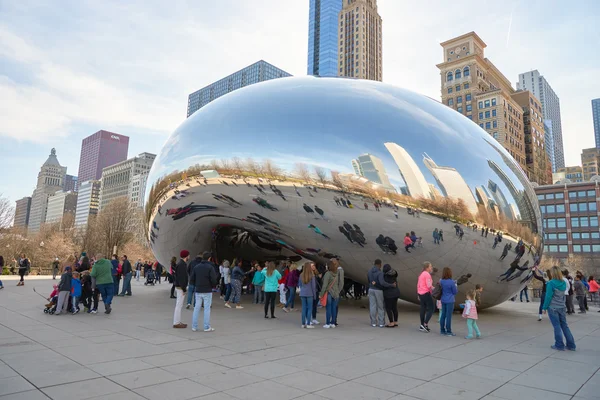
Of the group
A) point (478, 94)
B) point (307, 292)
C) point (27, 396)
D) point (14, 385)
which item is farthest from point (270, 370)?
point (478, 94)

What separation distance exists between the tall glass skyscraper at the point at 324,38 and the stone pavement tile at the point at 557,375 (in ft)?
490

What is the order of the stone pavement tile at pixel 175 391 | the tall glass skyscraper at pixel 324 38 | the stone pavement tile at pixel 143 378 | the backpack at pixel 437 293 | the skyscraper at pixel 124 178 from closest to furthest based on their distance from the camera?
the stone pavement tile at pixel 175 391 < the stone pavement tile at pixel 143 378 < the backpack at pixel 437 293 < the skyscraper at pixel 124 178 < the tall glass skyscraper at pixel 324 38

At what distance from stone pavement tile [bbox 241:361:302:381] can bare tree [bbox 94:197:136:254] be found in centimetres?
4971

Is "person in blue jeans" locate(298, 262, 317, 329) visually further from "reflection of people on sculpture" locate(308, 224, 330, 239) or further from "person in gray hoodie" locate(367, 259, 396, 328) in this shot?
"person in gray hoodie" locate(367, 259, 396, 328)

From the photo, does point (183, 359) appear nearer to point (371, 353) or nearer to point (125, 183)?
point (371, 353)

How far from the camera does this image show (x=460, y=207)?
8.31 metres

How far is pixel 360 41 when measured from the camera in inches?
5241

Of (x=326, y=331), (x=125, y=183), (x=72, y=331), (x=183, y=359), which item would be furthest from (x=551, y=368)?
(x=125, y=183)

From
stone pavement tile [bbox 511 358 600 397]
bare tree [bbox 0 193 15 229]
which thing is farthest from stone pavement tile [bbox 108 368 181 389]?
bare tree [bbox 0 193 15 229]

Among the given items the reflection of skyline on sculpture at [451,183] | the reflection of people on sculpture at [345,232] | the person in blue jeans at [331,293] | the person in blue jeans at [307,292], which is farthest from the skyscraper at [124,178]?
the reflection of skyline on sculpture at [451,183]

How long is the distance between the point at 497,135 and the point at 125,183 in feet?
395

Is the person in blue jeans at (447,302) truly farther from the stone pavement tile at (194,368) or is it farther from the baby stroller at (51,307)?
the baby stroller at (51,307)

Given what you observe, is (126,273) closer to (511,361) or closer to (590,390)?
(511,361)

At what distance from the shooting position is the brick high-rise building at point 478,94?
9144cm
